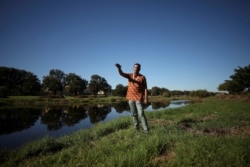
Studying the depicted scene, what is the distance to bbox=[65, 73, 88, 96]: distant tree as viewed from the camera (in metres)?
94.1

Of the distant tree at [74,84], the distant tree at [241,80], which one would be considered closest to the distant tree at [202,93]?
the distant tree at [241,80]

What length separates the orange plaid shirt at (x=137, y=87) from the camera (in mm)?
6991

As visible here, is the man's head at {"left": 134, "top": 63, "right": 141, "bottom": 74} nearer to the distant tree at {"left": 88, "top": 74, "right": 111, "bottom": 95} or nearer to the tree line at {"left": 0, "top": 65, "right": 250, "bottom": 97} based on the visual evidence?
the tree line at {"left": 0, "top": 65, "right": 250, "bottom": 97}

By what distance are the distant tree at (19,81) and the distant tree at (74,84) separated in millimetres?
17108

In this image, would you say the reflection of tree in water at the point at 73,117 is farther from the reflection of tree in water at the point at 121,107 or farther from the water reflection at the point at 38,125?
the reflection of tree in water at the point at 121,107

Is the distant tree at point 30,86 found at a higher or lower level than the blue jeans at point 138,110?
higher

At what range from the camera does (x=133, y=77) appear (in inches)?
281

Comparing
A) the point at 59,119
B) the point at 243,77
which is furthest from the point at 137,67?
the point at 243,77

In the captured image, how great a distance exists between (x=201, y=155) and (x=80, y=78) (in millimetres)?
98774

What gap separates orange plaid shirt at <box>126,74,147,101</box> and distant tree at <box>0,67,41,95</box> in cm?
7648

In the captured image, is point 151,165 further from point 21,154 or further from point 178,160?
point 21,154

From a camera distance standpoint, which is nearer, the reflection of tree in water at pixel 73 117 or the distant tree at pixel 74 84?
the reflection of tree in water at pixel 73 117

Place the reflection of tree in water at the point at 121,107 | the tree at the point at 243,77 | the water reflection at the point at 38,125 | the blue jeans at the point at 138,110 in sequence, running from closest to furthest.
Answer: the blue jeans at the point at 138,110, the water reflection at the point at 38,125, the reflection of tree in water at the point at 121,107, the tree at the point at 243,77

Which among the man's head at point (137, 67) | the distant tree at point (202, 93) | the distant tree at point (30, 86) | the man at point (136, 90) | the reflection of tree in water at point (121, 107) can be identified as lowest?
the reflection of tree in water at point (121, 107)
